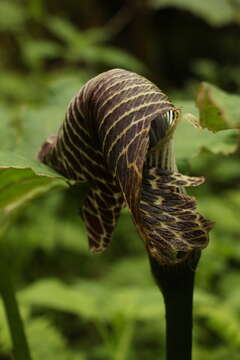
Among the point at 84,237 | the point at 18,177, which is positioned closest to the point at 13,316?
the point at 18,177

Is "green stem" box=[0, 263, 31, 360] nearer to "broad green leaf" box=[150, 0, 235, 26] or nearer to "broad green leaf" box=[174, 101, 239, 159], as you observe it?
"broad green leaf" box=[174, 101, 239, 159]

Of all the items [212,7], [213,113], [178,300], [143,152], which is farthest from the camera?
[212,7]

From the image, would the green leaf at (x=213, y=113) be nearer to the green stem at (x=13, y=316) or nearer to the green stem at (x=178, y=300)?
the green stem at (x=178, y=300)

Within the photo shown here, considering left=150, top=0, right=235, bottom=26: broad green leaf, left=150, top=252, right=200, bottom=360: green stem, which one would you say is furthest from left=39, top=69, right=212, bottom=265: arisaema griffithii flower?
left=150, top=0, right=235, bottom=26: broad green leaf

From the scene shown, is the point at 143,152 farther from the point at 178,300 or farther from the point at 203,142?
the point at 203,142

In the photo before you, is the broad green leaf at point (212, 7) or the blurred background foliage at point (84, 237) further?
the broad green leaf at point (212, 7)

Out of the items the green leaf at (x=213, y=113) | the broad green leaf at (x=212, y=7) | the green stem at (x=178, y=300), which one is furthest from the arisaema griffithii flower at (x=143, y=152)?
the broad green leaf at (x=212, y=7)

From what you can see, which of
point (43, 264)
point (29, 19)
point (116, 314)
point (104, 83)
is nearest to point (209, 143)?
point (104, 83)
